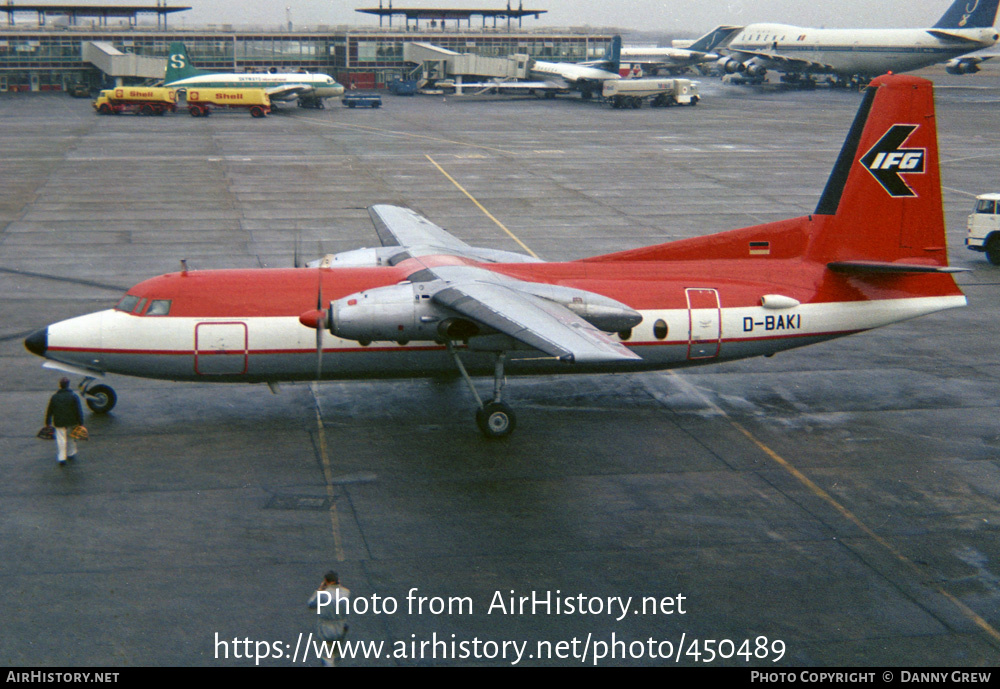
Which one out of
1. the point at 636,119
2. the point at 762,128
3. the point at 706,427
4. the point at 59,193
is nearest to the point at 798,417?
the point at 706,427

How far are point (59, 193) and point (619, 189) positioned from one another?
32.2 meters

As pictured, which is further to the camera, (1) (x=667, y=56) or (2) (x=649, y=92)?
(1) (x=667, y=56)

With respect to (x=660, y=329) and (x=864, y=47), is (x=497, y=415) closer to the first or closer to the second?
(x=660, y=329)

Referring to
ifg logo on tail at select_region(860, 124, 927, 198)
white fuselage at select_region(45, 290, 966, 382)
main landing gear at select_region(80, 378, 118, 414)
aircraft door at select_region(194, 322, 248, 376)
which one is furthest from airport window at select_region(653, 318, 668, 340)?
main landing gear at select_region(80, 378, 118, 414)

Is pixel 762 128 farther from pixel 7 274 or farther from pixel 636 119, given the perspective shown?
pixel 7 274

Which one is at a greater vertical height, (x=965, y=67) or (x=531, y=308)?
(x=965, y=67)

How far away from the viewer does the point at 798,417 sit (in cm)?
2327

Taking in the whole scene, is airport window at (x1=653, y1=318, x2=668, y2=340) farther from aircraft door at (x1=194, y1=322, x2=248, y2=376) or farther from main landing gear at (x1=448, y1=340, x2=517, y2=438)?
aircraft door at (x1=194, y1=322, x2=248, y2=376)

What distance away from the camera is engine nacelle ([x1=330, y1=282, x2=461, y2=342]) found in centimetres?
1903

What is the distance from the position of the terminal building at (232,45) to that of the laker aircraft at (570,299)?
125419mm

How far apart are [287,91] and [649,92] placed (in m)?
41.9

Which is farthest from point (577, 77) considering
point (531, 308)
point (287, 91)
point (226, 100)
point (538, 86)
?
point (531, 308)

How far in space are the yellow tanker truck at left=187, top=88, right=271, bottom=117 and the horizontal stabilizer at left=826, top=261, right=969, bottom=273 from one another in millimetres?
87179

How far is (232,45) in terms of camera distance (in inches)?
5856
